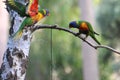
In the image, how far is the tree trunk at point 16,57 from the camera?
7.20ft

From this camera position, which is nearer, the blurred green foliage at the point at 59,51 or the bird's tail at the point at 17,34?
the bird's tail at the point at 17,34

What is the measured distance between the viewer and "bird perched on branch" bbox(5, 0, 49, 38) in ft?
7.03

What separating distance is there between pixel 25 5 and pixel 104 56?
7201mm

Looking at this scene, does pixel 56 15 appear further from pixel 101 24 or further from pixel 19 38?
pixel 19 38

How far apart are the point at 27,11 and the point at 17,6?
6 centimetres

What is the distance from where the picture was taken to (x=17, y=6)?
2174 millimetres

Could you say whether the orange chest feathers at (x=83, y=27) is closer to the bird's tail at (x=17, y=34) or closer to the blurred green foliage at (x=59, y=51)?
the bird's tail at (x=17, y=34)

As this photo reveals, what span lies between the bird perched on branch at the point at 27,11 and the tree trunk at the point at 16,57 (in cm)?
5

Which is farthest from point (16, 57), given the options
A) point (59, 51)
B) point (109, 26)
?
point (59, 51)

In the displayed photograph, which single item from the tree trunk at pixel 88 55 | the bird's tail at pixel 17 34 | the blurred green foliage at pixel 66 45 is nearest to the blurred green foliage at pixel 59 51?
the blurred green foliage at pixel 66 45

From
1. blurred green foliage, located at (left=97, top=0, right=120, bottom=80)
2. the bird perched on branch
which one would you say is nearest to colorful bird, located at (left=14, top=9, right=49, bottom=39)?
the bird perched on branch

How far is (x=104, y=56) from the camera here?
30.5 feet

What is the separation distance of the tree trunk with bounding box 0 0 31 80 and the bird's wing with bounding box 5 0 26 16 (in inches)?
2.7

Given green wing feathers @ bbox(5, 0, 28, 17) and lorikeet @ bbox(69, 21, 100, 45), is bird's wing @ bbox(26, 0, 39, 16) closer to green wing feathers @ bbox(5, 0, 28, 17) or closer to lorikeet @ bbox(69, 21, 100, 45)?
green wing feathers @ bbox(5, 0, 28, 17)
